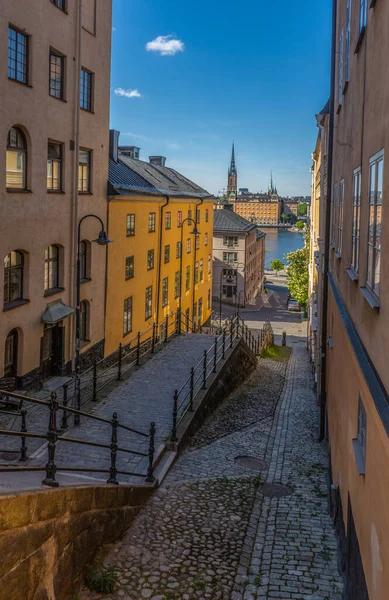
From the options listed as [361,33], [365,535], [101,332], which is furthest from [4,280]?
[365,535]

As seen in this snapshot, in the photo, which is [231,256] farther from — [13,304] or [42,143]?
[13,304]

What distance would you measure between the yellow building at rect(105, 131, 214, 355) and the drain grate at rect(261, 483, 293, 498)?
440 inches

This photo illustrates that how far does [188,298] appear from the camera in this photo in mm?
33750

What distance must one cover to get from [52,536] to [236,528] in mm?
3490

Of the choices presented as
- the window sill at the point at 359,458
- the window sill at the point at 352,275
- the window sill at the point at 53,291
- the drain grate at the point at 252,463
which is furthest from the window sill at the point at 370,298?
the window sill at the point at 53,291

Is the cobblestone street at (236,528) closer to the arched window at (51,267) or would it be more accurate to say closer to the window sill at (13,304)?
the window sill at (13,304)

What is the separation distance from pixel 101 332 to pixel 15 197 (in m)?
7.14

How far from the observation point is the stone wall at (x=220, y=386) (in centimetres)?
1182

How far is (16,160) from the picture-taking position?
1377 centimetres

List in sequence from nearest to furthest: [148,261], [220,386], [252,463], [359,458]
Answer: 1. [359,458]
2. [252,463]
3. [220,386]
4. [148,261]

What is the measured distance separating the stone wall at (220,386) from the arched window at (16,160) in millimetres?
6729

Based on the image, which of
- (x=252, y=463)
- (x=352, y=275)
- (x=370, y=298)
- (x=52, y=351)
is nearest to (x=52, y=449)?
(x=370, y=298)

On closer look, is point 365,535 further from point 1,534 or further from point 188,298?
point 188,298

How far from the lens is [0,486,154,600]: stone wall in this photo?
4734 millimetres
